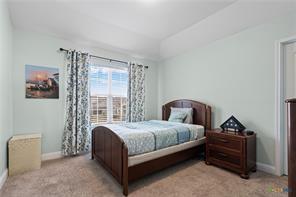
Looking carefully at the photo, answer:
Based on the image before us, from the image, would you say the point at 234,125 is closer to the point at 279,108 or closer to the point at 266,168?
the point at 279,108

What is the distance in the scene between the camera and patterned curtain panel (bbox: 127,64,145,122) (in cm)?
430

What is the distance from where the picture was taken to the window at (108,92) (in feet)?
12.7

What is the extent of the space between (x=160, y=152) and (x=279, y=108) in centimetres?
205

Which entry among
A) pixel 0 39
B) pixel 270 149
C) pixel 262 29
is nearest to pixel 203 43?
pixel 262 29

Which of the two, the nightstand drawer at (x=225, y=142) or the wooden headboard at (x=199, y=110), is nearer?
the nightstand drawer at (x=225, y=142)

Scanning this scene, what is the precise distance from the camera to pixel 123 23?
330cm

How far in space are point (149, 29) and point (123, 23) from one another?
634 mm

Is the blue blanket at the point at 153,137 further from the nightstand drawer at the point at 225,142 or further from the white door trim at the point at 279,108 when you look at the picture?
the white door trim at the point at 279,108

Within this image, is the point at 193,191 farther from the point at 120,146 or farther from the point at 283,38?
the point at 283,38

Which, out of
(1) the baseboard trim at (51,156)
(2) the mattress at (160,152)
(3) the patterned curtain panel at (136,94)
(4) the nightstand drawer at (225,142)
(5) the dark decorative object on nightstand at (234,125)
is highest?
(3) the patterned curtain panel at (136,94)

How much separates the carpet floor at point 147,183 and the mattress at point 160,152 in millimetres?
345

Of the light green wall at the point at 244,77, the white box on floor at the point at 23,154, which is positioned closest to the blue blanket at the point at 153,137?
the light green wall at the point at 244,77

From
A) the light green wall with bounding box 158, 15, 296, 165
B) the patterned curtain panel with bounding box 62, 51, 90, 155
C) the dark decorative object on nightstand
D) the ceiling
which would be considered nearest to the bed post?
the patterned curtain panel with bounding box 62, 51, 90, 155

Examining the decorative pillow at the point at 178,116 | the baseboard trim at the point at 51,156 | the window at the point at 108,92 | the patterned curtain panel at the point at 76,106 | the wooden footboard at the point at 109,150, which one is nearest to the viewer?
the wooden footboard at the point at 109,150
